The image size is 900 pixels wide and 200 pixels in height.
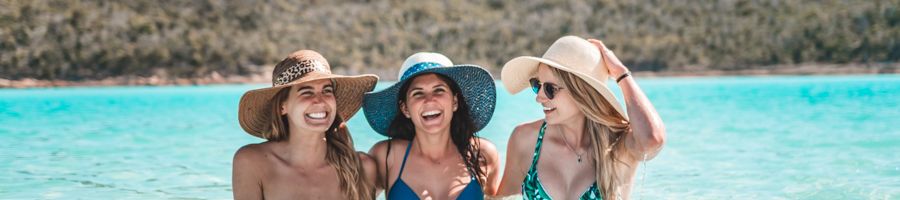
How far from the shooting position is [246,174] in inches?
120

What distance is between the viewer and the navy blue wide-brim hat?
3.12m

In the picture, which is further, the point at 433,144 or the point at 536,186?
the point at 433,144

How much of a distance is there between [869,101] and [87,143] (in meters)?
13.2

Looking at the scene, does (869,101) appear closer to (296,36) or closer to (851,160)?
(851,160)

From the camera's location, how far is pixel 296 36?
34.8 m

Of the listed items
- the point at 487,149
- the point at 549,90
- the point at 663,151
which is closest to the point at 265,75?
the point at 663,151

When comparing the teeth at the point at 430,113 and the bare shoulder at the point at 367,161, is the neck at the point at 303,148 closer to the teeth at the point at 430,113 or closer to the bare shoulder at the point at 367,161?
the bare shoulder at the point at 367,161

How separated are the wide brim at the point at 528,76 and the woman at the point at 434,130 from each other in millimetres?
82

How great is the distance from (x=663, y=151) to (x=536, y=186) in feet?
21.1

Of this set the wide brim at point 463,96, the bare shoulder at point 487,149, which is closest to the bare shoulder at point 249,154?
the wide brim at point 463,96

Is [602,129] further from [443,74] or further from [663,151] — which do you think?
[663,151]

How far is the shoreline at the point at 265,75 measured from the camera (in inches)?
1109

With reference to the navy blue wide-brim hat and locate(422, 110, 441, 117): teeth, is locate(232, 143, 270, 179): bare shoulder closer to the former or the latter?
the navy blue wide-brim hat

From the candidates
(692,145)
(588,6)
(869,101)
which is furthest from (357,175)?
(588,6)
